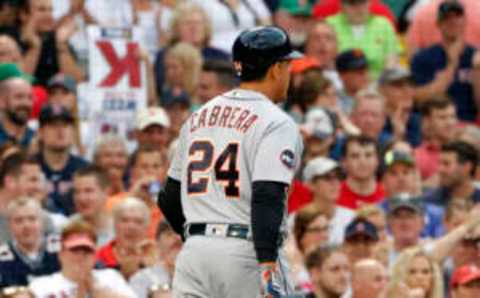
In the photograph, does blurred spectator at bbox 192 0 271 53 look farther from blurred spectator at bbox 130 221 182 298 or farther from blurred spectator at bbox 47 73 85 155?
blurred spectator at bbox 130 221 182 298

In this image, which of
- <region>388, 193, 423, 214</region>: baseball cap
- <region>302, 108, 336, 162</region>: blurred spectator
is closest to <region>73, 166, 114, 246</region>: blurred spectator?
<region>302, 108, 336, 162</region>: blurred spectator

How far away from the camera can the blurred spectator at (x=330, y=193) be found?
13.8m

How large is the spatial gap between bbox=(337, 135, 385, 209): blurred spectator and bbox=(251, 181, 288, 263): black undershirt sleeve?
6018mm

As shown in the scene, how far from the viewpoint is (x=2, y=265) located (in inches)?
478

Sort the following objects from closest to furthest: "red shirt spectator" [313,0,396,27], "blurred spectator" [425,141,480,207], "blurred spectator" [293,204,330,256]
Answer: "blurred spectator" [293,204,330,256], "blurred spectator" [425,141,480,207], "red shirt spectator" [313,0,396,27]

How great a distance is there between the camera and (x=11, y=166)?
13086 millimetres

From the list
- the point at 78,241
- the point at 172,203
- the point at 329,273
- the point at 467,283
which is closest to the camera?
the point at 172,203

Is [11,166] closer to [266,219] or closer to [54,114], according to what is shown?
[54,114]

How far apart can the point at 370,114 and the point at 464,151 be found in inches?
40.1

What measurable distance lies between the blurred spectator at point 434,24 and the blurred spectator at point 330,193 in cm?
329

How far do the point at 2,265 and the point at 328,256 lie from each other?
2199mm

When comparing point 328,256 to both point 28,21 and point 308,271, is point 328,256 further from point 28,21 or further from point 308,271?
point 28,21

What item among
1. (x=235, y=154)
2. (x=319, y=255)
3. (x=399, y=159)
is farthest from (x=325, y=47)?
(x=235, y=154)

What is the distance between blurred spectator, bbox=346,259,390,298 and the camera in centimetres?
1216
